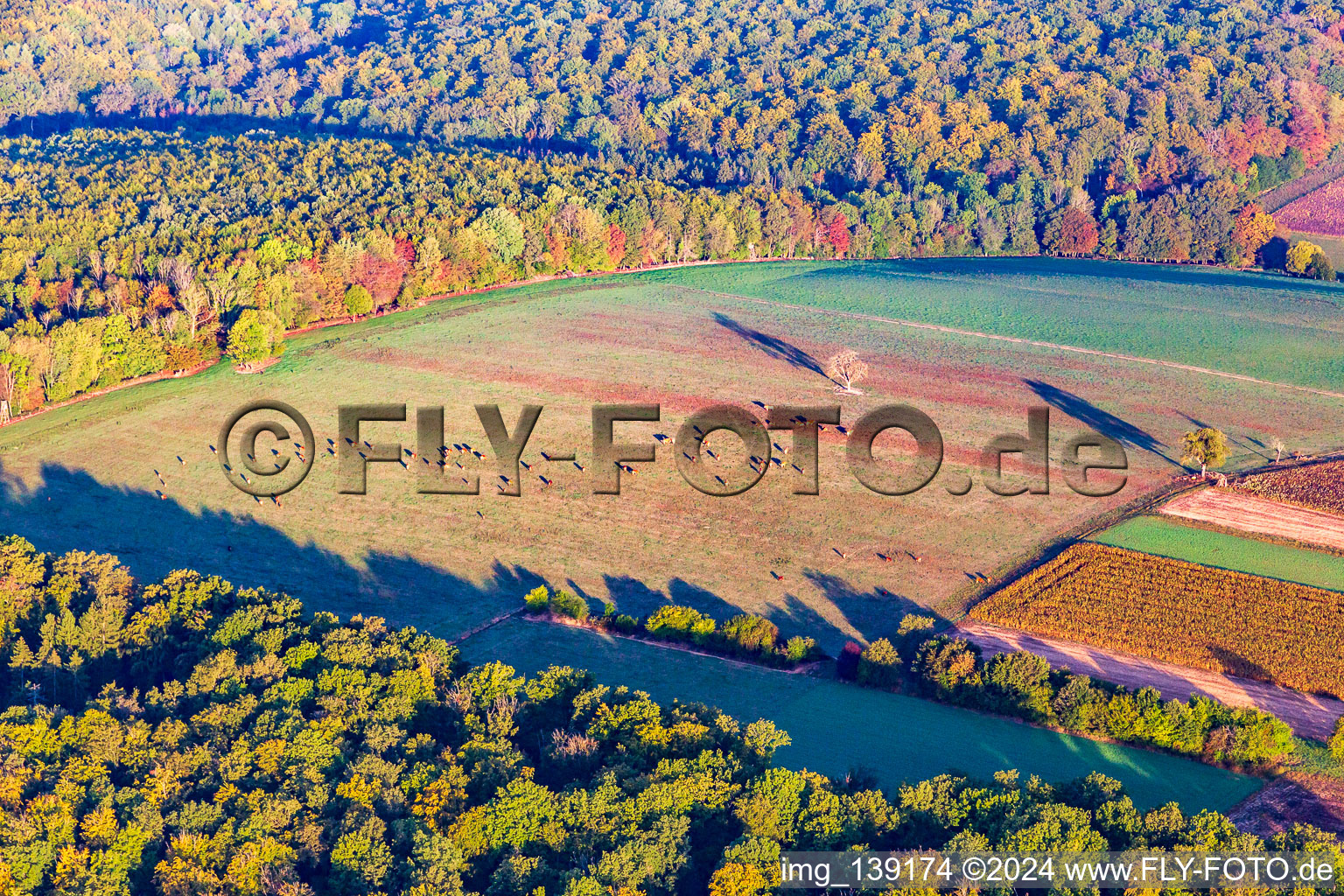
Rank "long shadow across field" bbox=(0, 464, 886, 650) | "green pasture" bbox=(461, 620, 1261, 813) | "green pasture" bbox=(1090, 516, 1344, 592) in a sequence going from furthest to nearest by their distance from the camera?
"green pasture" bbox=(1090, 516, 1344, 592) < "long shadow across field" bbox=(0, 464, 886, 650) < "green pasture" bbox=(461, 620, 1261, 813)

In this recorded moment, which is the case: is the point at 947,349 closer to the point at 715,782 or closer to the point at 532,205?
the point at 532,205

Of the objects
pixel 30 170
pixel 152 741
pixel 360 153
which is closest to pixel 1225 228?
pixel 360 153

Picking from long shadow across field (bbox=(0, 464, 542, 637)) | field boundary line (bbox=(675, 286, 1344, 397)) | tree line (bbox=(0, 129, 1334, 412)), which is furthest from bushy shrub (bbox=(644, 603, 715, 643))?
field boundary line (bbox=(675, 286, 1344, 397))

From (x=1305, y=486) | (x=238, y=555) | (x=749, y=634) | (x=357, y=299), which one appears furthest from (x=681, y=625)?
(x=357, y=299)

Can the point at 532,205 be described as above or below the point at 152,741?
above

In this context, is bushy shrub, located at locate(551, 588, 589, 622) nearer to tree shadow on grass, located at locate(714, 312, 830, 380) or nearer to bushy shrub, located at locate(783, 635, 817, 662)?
bushy shrub, located at locate(783, 635, 817, 662)

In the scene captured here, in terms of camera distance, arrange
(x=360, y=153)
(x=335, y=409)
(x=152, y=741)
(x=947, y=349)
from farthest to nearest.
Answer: (x=360, y=153)
(x=947, y=349)
(x=335, y=409)
(x=152, y=741)

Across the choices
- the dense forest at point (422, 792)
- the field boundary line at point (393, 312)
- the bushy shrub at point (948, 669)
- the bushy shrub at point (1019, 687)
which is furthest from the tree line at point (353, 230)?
the bushy shrub at point (1019, 687)
